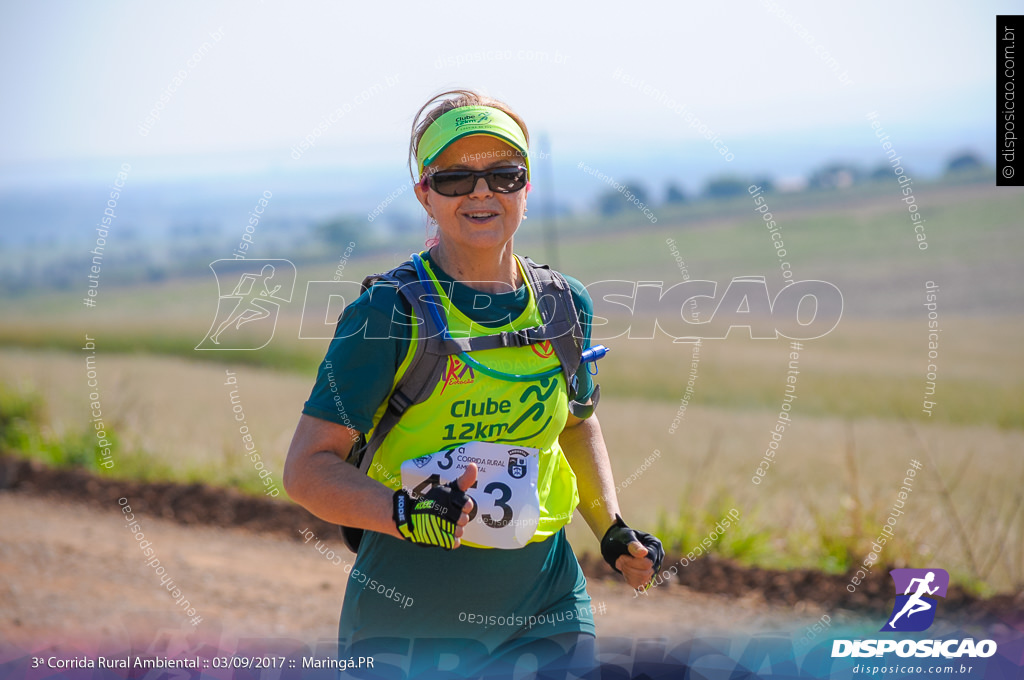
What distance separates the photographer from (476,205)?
9.07 ft

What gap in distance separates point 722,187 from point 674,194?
261cm

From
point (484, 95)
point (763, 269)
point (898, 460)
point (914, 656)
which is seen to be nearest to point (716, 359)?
point (898, 460)

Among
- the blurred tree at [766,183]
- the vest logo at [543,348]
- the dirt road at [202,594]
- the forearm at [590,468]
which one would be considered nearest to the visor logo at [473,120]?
the vest logo at [543,348]

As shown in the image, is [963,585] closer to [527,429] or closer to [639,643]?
[639,643]

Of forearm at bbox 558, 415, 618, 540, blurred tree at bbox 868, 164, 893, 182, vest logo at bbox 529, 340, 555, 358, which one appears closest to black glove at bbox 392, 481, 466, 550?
vest logo at bbox 529, 340, 555, 358

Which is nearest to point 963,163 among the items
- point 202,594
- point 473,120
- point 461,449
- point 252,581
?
point 252,581

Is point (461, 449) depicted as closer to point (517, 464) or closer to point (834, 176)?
point (517, 464)

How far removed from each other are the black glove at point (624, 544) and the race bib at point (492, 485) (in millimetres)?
307

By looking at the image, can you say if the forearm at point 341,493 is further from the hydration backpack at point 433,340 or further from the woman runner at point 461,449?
the hydration backpack at point 433,340

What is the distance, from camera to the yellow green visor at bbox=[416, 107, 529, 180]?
272 centimetres

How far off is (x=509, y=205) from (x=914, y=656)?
10.7 feet

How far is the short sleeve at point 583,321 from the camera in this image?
9.70 ft

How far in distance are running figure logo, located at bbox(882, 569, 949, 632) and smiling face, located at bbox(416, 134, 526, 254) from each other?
391 cm

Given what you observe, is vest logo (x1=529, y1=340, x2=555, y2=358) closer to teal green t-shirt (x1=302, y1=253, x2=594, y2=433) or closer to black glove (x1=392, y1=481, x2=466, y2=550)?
teal green t-shirt (x1=302, y1=253, x2=594, y2=433)
